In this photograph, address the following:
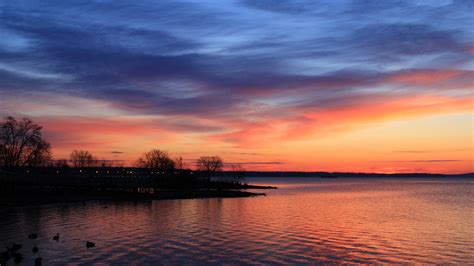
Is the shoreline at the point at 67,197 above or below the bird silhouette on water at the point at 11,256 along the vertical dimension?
above

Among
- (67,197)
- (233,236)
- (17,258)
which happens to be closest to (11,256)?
(17,258)

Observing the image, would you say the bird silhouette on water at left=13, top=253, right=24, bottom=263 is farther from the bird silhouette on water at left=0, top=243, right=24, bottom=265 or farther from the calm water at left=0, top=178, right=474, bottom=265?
the calm water at left=0, top=178, right=474, bottom=265

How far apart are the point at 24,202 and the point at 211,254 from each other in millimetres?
59652

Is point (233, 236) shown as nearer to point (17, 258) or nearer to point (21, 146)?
point (17, 258)

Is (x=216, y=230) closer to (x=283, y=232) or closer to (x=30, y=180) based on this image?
(x=283, y=232)

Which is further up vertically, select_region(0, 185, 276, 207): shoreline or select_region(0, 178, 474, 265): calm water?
select_region(0, 185, 276, 207): shoreline

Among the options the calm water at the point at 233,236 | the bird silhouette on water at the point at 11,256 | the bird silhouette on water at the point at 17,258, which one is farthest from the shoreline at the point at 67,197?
the bird silhouette on water at the point at 17,258

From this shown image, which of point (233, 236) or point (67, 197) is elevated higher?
point (67, 197)

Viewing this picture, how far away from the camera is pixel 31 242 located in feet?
149

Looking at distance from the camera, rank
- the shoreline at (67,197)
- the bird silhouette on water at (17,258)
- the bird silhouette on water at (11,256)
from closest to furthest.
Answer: the bird silhouette on water at (11,256) → the bird silhouette on water at (17,258) → the shoreline at (67,197)

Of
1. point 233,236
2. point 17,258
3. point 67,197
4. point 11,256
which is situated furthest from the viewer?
point 67,197

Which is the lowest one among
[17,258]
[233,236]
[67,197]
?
[233,236]

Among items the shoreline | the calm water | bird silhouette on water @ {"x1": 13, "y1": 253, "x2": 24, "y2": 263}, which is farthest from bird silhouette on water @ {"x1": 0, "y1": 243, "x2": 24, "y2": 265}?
the shoreline

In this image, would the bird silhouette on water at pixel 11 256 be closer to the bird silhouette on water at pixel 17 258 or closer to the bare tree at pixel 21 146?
the bird silhouette on water at pixel 17 258
